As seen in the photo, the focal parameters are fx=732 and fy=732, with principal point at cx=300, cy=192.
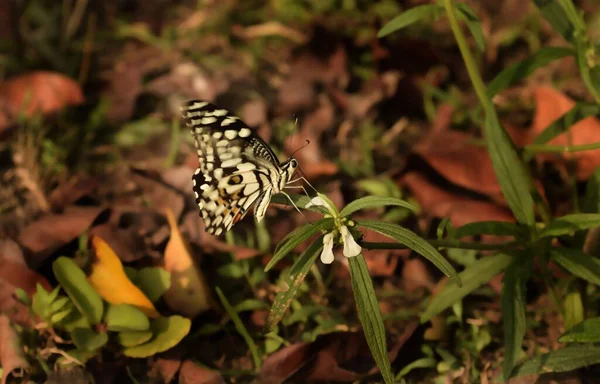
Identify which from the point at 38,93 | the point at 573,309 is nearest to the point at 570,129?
the point at 573,309

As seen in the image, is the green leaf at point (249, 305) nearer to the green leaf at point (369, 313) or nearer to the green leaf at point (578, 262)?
the green leaf at point (369, 313)

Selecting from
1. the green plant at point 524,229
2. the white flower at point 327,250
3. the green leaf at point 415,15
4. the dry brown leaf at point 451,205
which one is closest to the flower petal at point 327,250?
the white flower at point 327,250

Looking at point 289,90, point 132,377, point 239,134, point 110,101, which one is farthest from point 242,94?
point 132,377

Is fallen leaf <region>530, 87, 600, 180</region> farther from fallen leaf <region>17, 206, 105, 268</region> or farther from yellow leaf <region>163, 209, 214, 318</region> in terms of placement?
fallen leaf <region>17, 206, 105, 268</region>

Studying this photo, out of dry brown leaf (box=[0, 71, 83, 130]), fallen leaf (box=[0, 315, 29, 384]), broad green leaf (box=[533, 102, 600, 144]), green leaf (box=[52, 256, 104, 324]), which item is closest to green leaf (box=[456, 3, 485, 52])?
broad green leaf (box=[533, 102, 600, 144])

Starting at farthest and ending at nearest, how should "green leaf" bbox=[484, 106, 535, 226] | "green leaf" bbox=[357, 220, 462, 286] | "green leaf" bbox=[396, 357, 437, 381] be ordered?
"green leaf" bbox=[396, 357, 437, 381] < "green leaf" bbox=[484, 106, 535, 226] < "green leaf" bbox=[357, 220, 462, 286]

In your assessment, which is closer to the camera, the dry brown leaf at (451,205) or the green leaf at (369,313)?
the green leaf at (369,313)
